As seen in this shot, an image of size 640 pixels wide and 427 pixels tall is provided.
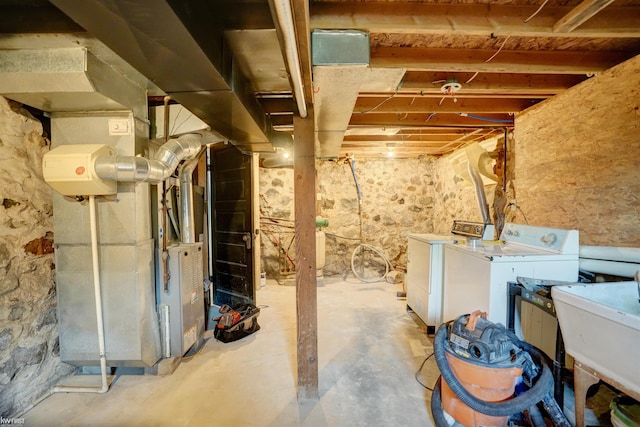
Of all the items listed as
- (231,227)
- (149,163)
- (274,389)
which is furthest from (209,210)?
(274,389)

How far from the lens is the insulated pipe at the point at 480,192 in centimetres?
305

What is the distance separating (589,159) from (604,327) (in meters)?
1.48

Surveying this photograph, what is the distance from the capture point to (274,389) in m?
1.87

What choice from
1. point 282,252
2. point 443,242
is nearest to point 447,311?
point 443,242

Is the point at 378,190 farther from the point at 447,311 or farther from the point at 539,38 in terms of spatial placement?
the point at 539,38

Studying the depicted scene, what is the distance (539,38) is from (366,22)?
46.3 inches

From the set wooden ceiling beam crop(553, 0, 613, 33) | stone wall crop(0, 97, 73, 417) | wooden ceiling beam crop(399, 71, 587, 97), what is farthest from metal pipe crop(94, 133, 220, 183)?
wooden ceiling beam crop(553, 0, 613, 33)

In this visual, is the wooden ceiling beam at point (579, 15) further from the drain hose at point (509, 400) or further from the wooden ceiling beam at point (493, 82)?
the drain hose at point (509, 400)

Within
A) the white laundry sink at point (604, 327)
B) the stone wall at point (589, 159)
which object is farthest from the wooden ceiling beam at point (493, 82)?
the white laundry sink at point (604, 327)

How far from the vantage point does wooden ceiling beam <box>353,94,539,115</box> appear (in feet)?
8.27

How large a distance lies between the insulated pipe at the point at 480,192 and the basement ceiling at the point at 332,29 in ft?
3.60

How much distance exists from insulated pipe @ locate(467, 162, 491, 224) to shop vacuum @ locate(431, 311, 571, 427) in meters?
1.91

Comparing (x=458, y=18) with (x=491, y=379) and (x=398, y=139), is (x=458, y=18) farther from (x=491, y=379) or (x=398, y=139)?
(x=398, y=139)

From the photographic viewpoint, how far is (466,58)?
5.73 feet
